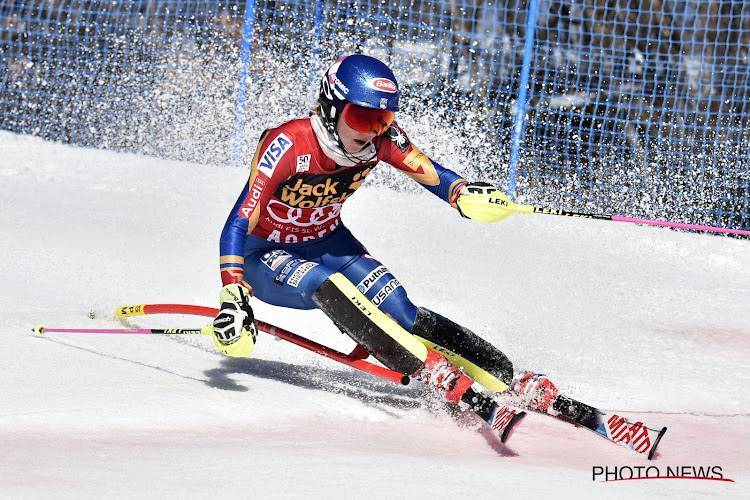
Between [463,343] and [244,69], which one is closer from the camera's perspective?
[463,343]

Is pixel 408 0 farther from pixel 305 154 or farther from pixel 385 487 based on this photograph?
pixel 385 487

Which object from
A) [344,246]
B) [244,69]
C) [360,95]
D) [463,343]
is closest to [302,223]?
[344,246]

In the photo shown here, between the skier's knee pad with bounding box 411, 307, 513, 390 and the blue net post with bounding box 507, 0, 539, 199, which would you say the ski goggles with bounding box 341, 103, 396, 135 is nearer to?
the skier's knee pad with bounding box 411, 307, 513, 390

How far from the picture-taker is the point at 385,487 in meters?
2.46

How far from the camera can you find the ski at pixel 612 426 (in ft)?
9.79

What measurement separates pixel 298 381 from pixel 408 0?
576 centimetres

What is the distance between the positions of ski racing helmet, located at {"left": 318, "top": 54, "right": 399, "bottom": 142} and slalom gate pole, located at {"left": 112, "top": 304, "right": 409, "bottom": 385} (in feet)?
2.59

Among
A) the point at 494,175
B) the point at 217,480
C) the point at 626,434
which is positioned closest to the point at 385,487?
the point at 217,480

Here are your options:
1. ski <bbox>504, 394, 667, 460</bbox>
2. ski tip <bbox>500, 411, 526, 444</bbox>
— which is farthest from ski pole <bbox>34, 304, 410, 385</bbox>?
ski <bbox>504, 394, 667, 460</bbox>

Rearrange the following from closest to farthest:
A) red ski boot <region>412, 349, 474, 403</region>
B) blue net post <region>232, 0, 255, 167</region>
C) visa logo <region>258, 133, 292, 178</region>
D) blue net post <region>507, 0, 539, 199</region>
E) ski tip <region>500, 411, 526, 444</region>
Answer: ski tip <region>500, 411, 526, 444</region> → red ski boot <region>412, 349, 474, 403</region> → visa logo <region>258, 133, 292, 178</region> → blue net post <region>507, 0, 539, 199</region> → blue net post <region>232, 0, 255, 167</region>

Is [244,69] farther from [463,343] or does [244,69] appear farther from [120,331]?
[463,343]

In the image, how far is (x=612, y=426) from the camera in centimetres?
304

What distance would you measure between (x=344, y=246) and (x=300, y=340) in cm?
46

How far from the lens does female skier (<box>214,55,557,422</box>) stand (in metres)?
3.16
